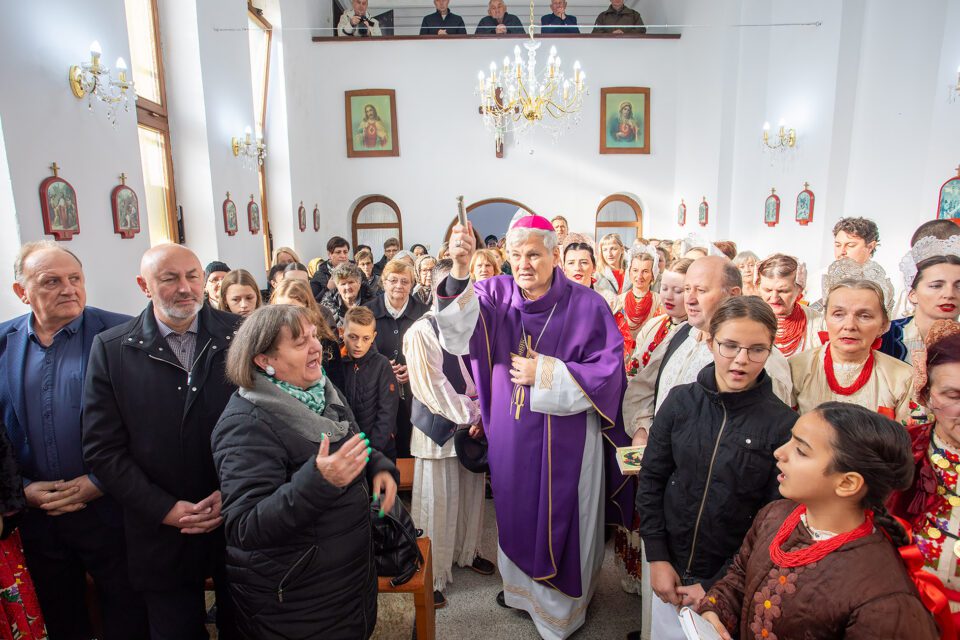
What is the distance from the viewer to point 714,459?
1915 millimetres

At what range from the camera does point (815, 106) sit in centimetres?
847

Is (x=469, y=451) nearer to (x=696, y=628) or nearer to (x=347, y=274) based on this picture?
(x=696, y=628)

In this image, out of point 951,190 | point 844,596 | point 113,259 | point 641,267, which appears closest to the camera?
Answer: point 844,596

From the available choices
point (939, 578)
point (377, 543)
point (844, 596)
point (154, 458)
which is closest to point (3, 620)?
point (154, 458)

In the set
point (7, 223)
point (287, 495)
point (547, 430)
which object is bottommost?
point (547, 430)

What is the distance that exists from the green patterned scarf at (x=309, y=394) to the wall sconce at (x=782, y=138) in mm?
9721

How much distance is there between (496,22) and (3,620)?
14706 millimetres

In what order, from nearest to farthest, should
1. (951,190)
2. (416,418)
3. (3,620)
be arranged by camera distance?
(3,620) → (416,418) → (951,190)

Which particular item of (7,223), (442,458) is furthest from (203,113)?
(442,458)

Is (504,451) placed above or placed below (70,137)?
below

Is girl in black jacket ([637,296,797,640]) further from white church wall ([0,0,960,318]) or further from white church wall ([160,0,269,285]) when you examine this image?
white church wall ([160,0,269,285])

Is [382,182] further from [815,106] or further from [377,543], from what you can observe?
[377,543]

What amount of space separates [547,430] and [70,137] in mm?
4887

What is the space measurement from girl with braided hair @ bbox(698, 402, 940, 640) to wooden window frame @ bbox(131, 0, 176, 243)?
7707 mm
